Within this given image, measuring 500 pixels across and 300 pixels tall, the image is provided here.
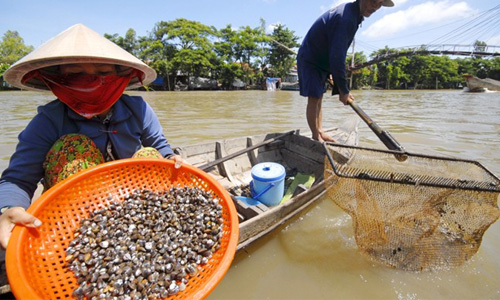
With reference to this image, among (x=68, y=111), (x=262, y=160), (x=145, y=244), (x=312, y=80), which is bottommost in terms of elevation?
(x=262, y=160)

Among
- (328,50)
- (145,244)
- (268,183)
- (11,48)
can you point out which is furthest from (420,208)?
(11,48)

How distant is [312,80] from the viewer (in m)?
3.38

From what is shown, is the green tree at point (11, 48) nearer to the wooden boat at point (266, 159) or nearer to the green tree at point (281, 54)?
the green tree at point (281, 54)

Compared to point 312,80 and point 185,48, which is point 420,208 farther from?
point 185,48

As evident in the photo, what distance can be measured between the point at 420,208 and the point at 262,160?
6.83 ft

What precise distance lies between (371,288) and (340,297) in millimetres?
260

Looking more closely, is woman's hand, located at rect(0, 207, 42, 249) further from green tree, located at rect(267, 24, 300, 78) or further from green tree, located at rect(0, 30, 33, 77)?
green tree, located at rect(0, 30, 33, 77)

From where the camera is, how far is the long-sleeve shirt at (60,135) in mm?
1367

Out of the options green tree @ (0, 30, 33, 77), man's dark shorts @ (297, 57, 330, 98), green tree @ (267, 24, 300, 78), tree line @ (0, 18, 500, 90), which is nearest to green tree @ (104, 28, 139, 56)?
tree line @ (0, 18, 500, 90)

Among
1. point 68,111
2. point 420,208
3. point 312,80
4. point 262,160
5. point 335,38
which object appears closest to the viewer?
point 68,111

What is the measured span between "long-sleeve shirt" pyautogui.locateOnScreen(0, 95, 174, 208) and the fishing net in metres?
1.50

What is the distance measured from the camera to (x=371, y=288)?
1.76 m

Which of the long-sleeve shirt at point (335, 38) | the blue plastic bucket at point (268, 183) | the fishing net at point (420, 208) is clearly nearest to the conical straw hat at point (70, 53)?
the blue plastic bucket at point (268, 183)

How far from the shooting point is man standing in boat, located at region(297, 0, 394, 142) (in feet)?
9.33
